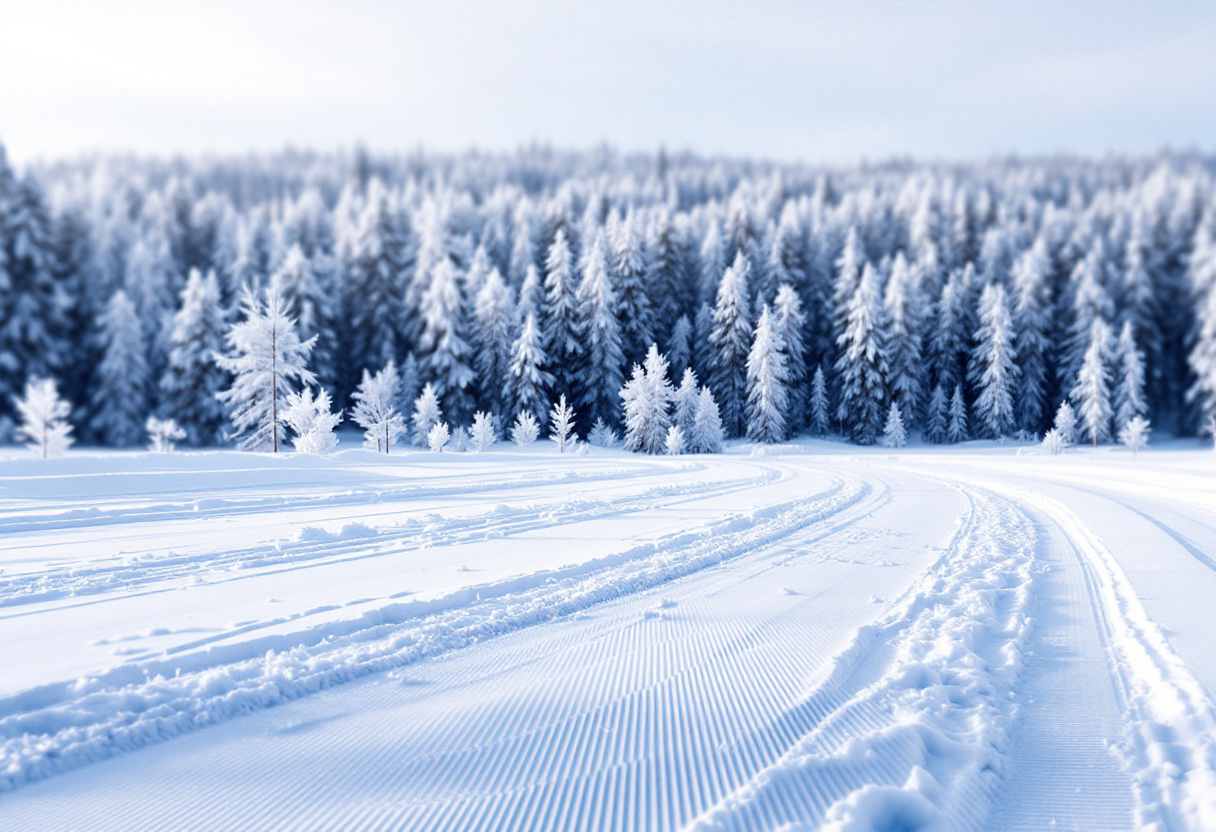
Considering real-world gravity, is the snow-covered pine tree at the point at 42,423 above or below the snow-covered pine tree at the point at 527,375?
below

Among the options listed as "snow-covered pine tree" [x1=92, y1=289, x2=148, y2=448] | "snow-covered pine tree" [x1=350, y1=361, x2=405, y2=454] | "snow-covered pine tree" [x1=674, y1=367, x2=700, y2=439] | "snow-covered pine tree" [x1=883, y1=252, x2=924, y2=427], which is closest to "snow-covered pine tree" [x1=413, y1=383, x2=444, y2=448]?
"snow-covered pine tree" [x1=350, y1=361, x2=405, y2=454]

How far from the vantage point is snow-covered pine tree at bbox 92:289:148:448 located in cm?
3628

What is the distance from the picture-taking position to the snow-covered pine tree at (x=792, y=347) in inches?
1804

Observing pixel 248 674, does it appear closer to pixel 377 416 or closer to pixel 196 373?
pixel 377 416

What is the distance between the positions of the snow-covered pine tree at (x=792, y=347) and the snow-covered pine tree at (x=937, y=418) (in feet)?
27.8

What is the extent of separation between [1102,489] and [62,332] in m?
43.8

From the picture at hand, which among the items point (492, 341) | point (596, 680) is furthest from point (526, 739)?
point (492, 341)

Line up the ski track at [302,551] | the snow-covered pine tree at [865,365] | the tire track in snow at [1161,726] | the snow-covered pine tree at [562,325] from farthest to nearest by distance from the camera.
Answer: the snow-covered pine tree at [865,365] < the snow-covered pine tree at [562,325] < the ski track at [302,551] < the tire track in snow at [1161,726]

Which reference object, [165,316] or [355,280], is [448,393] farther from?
[165,316]

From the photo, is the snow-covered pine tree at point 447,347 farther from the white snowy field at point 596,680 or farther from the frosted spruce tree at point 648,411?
→ the white snowy field at point 596,680

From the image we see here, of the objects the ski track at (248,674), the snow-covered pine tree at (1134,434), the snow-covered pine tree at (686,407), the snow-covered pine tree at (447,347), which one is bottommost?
the ski track at (248,674)

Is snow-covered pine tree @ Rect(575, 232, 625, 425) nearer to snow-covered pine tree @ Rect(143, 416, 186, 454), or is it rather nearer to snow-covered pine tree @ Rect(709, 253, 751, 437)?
snow-covered pine tree @ Rect(709, 253, 751, 437)

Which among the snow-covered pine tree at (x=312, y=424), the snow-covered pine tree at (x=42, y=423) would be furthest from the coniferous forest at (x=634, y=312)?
the snow-covered pine tree at (x=312, y=424)

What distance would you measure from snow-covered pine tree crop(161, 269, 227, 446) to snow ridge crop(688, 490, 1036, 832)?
132ft
